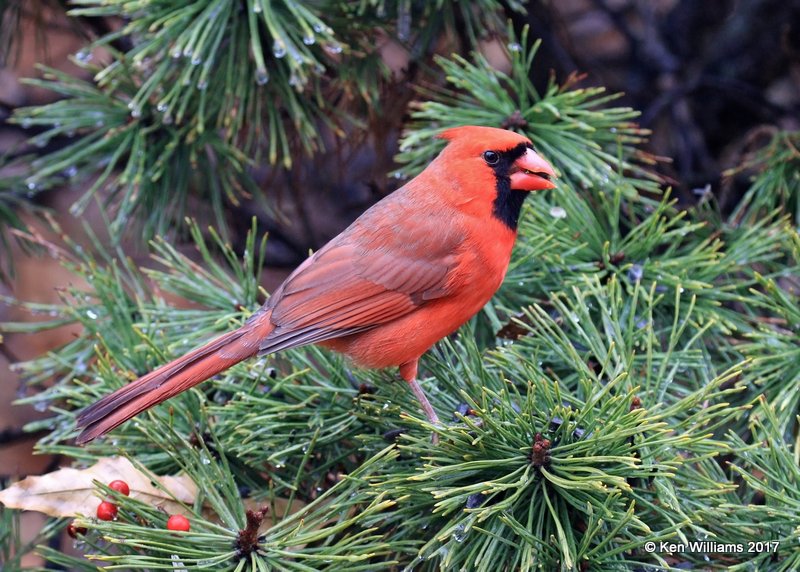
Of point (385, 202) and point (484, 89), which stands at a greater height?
point (484, 89)

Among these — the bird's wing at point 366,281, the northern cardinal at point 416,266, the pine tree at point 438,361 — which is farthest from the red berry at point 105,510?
the bird's wing at point 366,281

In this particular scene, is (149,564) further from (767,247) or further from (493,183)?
(767,247)

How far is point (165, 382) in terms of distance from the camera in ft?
5.51

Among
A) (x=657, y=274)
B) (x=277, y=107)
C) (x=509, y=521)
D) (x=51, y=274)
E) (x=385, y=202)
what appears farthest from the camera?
(x=51, y=274)

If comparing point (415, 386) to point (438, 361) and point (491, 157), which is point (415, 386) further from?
point (491, 157)

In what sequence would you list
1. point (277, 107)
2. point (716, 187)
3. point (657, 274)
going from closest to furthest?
point (657, 274) → point (277, 107) → point (716, 187)

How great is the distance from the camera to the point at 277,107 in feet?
7.52

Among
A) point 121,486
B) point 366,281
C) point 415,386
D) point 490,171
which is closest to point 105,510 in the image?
point 121,486

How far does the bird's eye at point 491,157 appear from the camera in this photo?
2.03 m

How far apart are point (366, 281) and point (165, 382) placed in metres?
0.52

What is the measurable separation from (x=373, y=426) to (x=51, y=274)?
87.3 inches

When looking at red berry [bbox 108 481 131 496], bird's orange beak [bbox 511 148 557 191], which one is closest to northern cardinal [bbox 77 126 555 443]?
bird's orange beak [bbox 511 148 557 191]

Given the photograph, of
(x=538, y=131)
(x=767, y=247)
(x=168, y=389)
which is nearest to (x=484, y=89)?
(x=538, y=131)

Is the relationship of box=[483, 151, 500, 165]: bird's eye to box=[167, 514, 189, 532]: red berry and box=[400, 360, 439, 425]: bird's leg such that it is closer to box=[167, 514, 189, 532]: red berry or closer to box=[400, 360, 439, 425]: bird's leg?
box=[400, 360, 439, 425]: bird's leg
